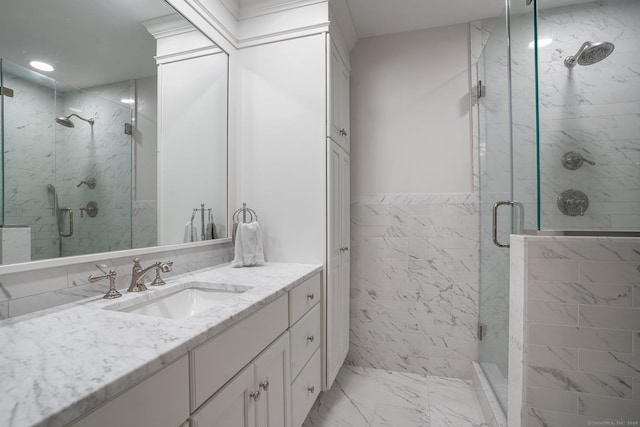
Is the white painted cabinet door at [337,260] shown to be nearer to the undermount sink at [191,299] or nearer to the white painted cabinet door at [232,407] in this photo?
the undermount sink at [191,299]

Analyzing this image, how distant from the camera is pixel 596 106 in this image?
1.43 m

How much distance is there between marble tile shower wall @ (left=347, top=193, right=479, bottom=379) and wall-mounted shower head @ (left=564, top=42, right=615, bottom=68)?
93 cm

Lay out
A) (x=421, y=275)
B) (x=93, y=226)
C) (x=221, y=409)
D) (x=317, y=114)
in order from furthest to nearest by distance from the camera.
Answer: (x=421, y=275), (x=317, y=114), (x=93, y=226), (x=221, y=409)

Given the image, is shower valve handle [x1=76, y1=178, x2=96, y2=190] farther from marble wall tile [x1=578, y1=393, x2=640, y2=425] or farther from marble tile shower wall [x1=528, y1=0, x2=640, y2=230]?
marble wall tile [x1=578, y1=393, x2=640, y2=425]

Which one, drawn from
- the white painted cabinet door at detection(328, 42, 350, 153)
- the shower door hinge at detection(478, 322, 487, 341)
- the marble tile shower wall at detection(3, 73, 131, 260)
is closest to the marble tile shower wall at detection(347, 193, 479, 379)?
the shower door hinge at detection(478, 322, 487, 341)

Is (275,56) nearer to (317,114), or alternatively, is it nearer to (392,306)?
(317,114)

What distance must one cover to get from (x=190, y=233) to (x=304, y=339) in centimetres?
79

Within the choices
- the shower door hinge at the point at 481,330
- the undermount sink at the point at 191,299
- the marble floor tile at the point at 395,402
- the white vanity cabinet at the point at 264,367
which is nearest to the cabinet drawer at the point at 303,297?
the white vanity cabinet at the point at 264,367

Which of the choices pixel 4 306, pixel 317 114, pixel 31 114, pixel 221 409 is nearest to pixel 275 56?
pixel 317 114

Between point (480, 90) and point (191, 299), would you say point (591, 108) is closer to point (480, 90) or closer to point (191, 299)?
point (480, 90)

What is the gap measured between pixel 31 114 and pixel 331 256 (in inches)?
53.3

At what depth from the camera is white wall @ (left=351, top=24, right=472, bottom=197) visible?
6.94 feet

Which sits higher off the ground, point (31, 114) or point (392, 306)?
point (31, 114)

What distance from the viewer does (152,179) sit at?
129 centimetres
